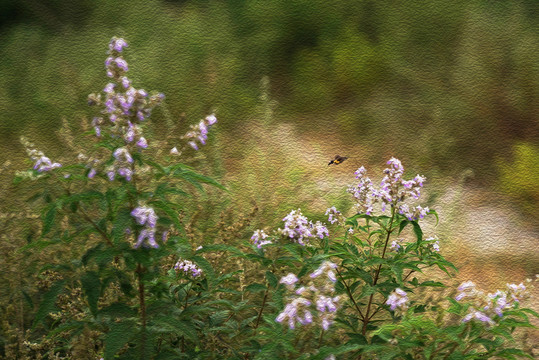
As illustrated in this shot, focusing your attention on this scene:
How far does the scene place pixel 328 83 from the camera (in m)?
6.52

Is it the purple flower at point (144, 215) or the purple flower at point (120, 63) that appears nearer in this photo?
the purple flower at point (144, 215)

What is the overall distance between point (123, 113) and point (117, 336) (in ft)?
2.24

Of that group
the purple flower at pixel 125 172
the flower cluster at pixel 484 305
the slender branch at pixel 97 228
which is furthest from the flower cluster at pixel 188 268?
the flower cluster at pixel 484 305

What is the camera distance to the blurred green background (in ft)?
18.7

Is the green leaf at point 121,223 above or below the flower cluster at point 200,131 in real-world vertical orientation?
below

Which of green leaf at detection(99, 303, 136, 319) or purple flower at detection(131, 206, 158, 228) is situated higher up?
purple flower at detection(131, 206, 158, 228)

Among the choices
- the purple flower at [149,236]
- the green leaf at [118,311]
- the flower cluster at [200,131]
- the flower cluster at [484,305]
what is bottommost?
the green leaf at [118,311]

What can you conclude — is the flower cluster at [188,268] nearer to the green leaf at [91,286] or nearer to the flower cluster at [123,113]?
the green leaf at [91,286]

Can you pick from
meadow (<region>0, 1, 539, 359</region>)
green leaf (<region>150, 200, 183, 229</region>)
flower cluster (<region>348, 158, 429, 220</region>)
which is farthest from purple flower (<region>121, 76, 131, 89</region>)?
meadow (<region>0, 1, 539, 359</region>)

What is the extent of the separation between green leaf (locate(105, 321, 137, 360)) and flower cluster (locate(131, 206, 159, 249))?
0.89 feet

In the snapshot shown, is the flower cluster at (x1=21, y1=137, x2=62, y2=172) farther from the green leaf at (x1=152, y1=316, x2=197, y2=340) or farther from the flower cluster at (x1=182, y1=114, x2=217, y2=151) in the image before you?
the green leaf at (x1=152, y1=316, x2=197, y2=340)

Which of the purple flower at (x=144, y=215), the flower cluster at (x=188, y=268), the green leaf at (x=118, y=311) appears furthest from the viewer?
the flower cluster at (x=188, y=268)

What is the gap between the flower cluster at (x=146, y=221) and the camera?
5.59ft

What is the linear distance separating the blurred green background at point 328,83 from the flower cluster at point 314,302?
11.8 feet
